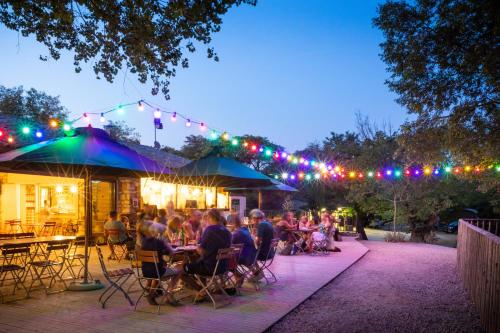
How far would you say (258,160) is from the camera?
33000mm

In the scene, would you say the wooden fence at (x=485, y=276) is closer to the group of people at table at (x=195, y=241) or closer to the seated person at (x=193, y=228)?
the group of people at table at (x=195, y=241)

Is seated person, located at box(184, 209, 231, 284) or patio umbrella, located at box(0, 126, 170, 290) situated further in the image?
patio umbrella, located at box(0, 126, 170, 290)

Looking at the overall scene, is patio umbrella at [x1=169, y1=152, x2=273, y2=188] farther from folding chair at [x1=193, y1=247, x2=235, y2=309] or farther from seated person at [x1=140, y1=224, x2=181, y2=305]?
seated person at [x1=140, y1=224, x2=181, y2=305]

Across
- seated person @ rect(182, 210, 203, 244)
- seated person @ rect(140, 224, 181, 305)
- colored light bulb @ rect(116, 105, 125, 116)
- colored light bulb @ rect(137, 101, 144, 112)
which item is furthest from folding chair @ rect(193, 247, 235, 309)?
colored light bulb @ rect(116, 105, 125, 116)

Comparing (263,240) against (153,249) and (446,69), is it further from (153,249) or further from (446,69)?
(446,69)

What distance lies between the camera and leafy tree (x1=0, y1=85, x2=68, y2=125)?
75.7ft

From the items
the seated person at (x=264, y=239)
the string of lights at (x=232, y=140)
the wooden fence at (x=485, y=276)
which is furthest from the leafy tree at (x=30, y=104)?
the wooden fence at (x=485, y=276)

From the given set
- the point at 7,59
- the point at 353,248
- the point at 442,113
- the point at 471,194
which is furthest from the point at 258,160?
the point at 7,59

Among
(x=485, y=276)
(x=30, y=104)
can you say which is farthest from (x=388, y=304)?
(x=30, y=104)

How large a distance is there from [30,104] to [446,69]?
22636 mm

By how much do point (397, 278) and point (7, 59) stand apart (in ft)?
24.4

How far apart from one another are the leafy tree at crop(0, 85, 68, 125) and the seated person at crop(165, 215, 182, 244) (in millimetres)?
18304

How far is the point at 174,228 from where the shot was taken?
6.98 metres

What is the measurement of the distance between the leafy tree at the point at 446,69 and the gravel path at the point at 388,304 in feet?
10.0
